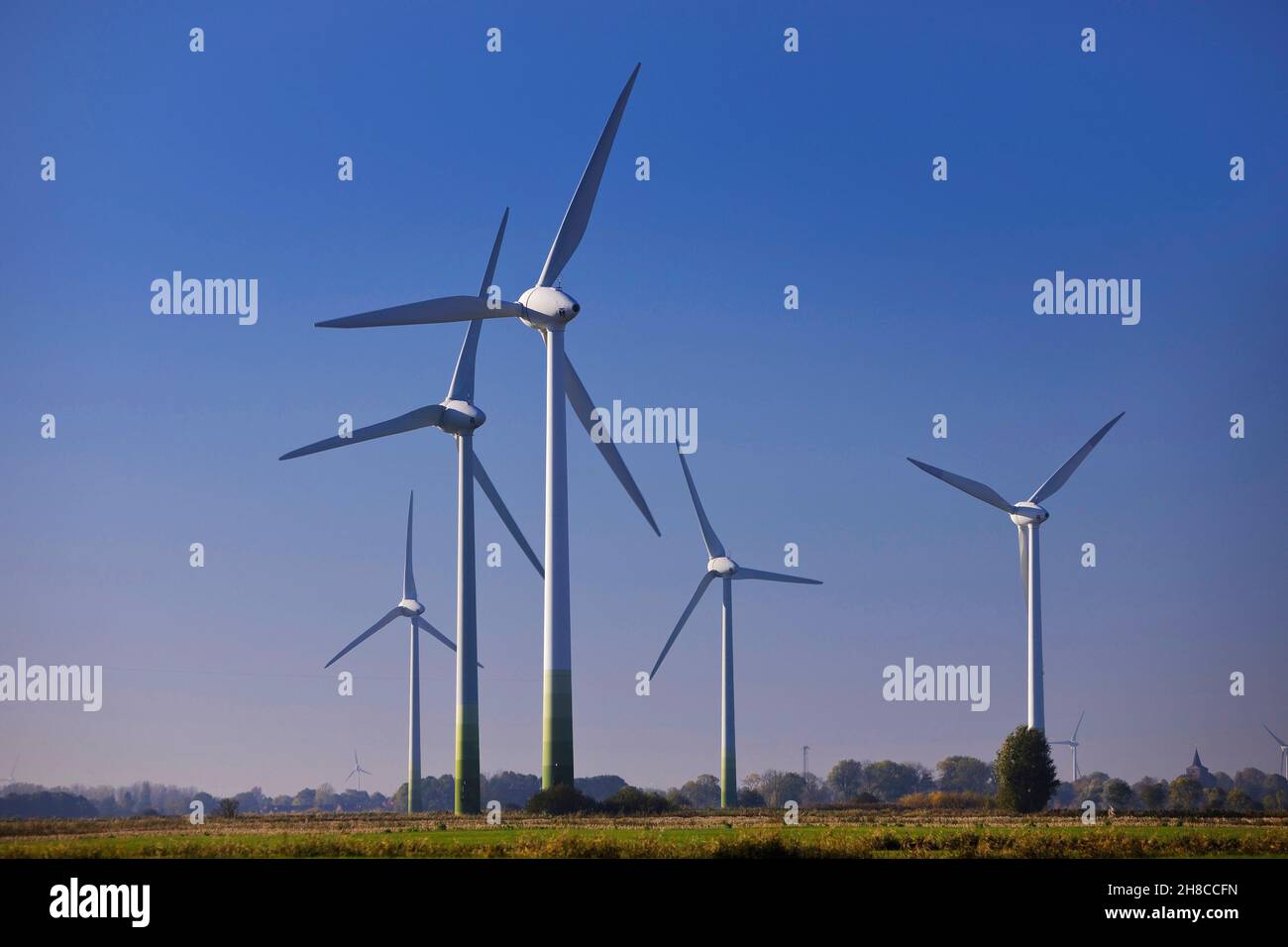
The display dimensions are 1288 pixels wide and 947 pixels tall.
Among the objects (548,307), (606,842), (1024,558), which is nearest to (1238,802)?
(1024,558)

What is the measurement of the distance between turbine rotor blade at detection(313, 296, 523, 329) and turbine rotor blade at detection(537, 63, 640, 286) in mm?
3480

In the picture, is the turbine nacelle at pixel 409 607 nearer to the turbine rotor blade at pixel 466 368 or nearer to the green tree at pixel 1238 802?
the turbine rotor blade at pixel 466 368

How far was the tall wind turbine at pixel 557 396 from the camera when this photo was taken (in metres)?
95.4

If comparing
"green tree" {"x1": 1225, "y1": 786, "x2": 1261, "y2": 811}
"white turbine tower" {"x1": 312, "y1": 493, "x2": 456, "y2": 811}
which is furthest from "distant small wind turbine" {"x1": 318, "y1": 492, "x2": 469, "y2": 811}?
"green tree" {"x1": 1225, "y1": 786, "x2": 1261, "y2": 811}

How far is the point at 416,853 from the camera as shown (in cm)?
5975

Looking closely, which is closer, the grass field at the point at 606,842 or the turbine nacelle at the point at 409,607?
the grass field at the point at 606,842

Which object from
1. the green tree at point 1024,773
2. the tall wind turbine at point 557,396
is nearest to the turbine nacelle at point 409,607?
the tall wind turbine at point 557,396

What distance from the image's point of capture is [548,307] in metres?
100

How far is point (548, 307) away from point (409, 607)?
4863cm

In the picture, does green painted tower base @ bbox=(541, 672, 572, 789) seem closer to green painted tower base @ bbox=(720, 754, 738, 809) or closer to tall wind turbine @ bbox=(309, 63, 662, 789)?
tall wind turbine @ bbox=(309, 63, 662, 789)

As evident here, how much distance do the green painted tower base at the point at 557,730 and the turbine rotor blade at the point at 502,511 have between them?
16.4 m
